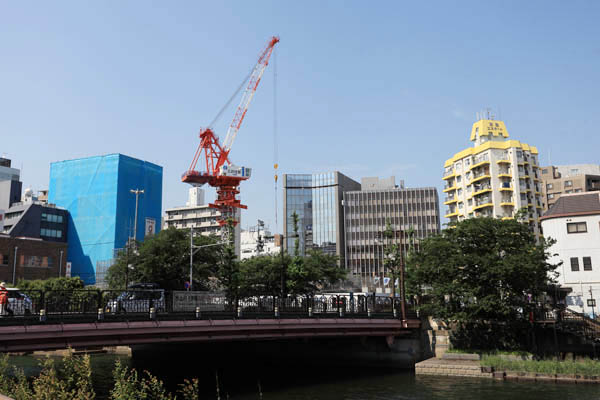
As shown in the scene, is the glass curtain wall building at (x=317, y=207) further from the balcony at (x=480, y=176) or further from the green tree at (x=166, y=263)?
the green tree at (x=166, y=263)

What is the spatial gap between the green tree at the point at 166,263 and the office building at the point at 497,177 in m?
57.6

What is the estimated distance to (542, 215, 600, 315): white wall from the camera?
5741 cm

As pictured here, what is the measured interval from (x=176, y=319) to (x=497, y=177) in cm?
8754

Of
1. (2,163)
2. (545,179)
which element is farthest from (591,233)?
(2,163)

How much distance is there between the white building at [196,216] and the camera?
536 feet

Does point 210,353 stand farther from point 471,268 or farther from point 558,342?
point 558,342

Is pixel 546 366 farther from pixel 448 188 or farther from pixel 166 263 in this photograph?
pixel 448 188

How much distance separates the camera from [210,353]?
54344mm

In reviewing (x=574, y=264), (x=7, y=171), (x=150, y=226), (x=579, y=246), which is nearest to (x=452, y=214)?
(x=579, y=246)

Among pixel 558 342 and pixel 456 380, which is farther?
pixel 558 342

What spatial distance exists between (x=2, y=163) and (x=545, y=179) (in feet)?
521

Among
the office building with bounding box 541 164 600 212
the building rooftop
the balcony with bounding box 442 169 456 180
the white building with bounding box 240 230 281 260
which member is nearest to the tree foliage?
the building rooftop

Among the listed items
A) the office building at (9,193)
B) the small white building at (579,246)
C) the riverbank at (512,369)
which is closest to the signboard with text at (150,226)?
the office building at (9,193)

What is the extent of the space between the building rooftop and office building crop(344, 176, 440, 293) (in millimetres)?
78408
